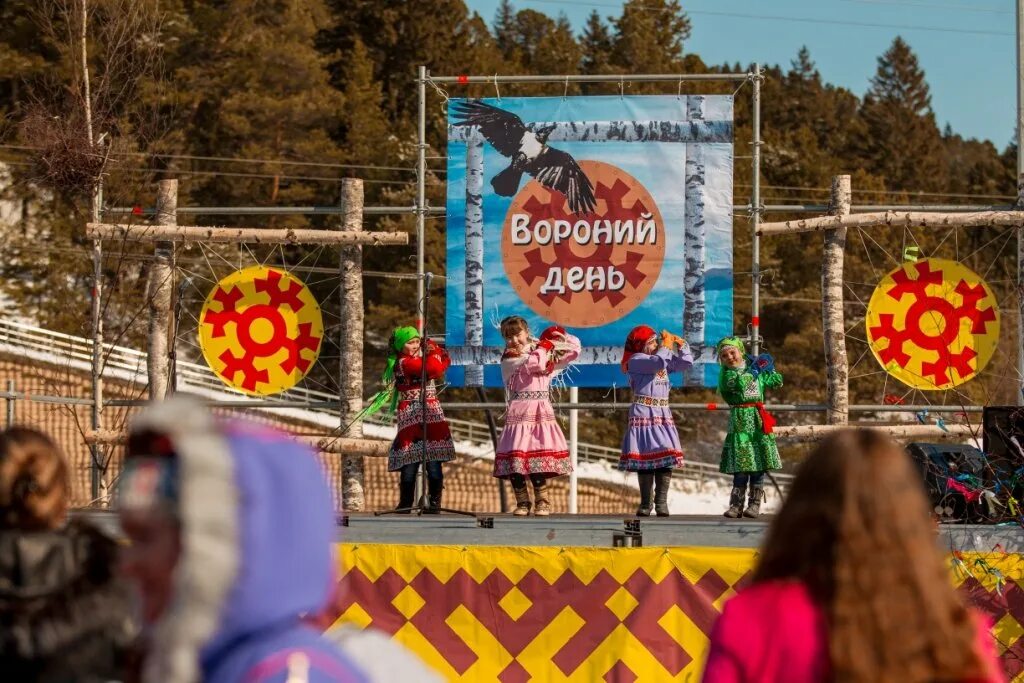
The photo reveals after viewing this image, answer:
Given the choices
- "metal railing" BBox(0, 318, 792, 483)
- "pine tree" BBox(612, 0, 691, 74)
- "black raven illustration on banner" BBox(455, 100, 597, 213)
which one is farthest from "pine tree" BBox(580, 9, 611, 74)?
"black raven illustration on banner" BBox(455, 100, 597, 213)

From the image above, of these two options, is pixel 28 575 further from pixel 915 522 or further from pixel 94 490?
pixel 94 490

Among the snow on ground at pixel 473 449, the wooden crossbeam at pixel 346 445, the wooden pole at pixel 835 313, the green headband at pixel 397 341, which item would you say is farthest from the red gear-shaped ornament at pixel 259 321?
the snow on ground at pixel 473 449

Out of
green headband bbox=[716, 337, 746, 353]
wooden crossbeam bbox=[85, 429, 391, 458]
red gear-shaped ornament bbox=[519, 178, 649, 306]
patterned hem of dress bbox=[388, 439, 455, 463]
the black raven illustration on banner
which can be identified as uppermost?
the black raven illustration on banner

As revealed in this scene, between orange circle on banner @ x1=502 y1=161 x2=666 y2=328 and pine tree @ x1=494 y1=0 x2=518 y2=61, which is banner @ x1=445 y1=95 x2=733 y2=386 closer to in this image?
orange circle on banner @ x1=502 y1=161 x2=666 y2=328

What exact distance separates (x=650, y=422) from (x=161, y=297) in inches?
185

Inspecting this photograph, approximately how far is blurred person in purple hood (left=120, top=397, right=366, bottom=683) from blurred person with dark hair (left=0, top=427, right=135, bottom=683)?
95 cm

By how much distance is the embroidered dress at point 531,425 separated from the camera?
10.1 meters

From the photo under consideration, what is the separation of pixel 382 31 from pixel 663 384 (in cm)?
3582

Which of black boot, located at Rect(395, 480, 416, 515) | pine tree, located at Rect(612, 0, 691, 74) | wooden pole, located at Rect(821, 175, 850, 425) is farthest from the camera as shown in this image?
pine tree, located at Rect(612, 0, 691, 74)

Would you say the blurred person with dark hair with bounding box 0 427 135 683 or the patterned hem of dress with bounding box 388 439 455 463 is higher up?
the blurred person with dark hair with bounding box 0 427 135 683

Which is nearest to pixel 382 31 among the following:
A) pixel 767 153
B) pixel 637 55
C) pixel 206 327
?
pixel 637 55

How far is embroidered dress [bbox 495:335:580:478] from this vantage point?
33.0ft

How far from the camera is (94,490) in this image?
12.6m

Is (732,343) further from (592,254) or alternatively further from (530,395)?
(592,254)
